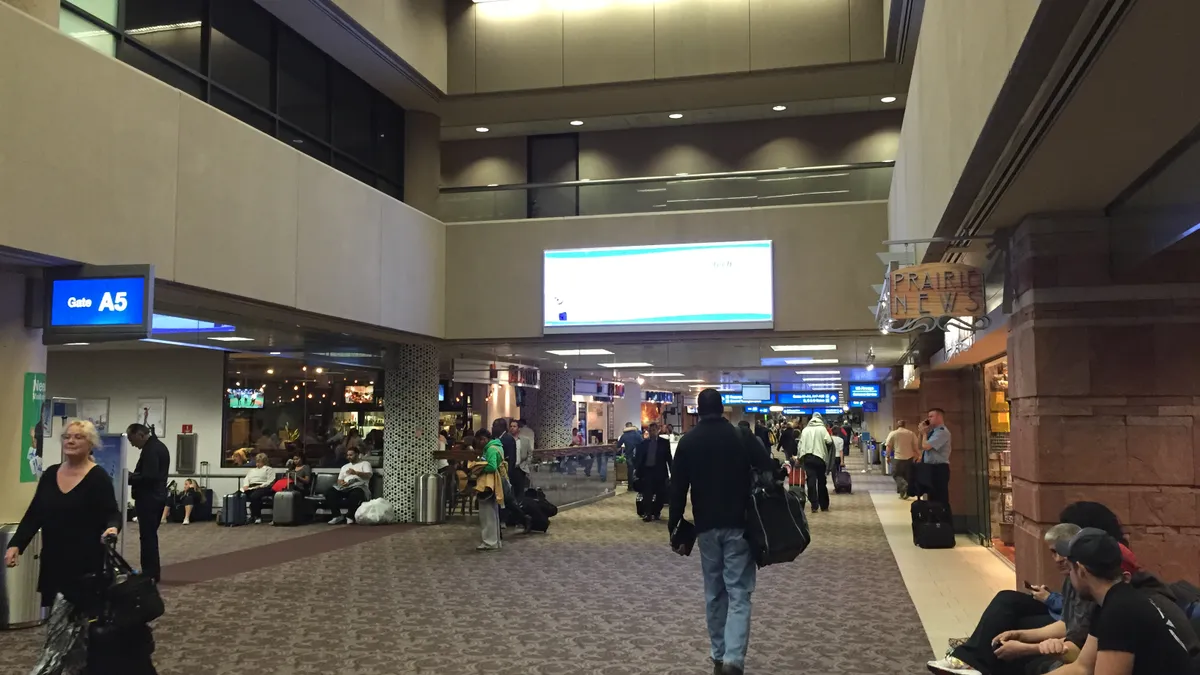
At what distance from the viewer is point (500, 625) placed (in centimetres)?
677

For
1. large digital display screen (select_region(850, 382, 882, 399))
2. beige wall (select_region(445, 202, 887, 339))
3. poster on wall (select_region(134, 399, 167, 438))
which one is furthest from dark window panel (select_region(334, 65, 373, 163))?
large digital display screen (select_region(850, 382, 882, 399))

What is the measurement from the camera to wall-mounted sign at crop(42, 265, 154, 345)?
680 cm

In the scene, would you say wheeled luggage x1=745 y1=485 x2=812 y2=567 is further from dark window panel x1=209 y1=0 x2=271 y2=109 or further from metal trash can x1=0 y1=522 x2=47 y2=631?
dark window panel x1=209 y1=0 x2=271 y2=109

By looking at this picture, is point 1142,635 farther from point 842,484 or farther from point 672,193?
point 842,484

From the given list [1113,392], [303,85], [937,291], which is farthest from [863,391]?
[1113,392]

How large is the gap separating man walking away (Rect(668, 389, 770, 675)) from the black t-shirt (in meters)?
2.34

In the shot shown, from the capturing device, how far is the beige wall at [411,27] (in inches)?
436

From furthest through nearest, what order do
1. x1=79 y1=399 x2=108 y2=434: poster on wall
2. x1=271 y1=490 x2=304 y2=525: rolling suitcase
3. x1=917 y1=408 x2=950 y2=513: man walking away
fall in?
x1=79 y1=399 x2=108 y2=434: poster on wall, x1=271 y1=490 x2=304 y2=525: rolling suitcase, x1=917 y1=408 x2=950 y2=513: man walking away

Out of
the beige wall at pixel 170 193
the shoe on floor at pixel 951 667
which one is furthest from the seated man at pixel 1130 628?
the beige wall at pixel 170 193

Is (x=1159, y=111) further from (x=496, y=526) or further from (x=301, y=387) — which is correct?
(x=301, y=387)

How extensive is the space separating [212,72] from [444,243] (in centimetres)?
426

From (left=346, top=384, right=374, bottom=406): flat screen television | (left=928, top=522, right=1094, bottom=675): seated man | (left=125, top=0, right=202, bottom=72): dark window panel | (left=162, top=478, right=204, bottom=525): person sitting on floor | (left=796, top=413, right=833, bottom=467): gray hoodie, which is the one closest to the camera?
(left=928, top=522, right=1094, bottom=675): seated man

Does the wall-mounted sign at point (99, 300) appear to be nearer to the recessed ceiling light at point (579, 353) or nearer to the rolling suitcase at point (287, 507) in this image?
the rolling suitcase at point (287, 507)

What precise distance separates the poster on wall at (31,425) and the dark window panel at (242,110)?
3730 millimetres
